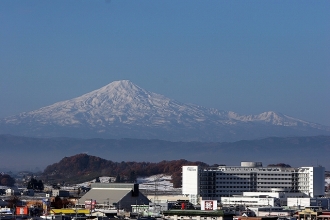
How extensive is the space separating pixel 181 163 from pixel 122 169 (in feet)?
54.9

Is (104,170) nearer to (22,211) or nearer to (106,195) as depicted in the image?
(106,195)

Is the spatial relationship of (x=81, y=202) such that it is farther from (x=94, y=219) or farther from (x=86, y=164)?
(x=86, y=164)

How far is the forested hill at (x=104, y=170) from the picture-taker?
543 feet

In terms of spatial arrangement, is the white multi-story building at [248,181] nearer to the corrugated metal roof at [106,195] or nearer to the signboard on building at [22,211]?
the corrugated metal roof at [106,195]

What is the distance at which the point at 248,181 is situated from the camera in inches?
4380

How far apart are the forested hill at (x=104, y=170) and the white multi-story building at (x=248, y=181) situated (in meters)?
37.1

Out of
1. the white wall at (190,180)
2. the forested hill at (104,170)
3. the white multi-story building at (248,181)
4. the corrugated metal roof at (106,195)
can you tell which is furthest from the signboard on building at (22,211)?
the forested hill at (104,170)

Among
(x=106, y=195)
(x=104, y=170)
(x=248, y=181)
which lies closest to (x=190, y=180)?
(x=248, y=181)

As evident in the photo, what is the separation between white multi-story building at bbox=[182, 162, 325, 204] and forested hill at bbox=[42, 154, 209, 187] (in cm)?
3712

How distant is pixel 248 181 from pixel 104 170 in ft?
249

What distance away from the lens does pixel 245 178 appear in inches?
4387

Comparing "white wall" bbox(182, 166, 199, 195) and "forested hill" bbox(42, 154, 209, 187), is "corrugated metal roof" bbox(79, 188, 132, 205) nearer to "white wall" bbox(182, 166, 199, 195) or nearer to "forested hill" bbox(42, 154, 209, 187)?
"white wall" bbox(182, 166, 199, 195)

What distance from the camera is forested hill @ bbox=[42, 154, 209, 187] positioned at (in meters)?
165

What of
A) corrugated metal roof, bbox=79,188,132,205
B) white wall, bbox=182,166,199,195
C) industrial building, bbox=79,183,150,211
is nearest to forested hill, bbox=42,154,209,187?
white wall, bbox=182,166,199,195
